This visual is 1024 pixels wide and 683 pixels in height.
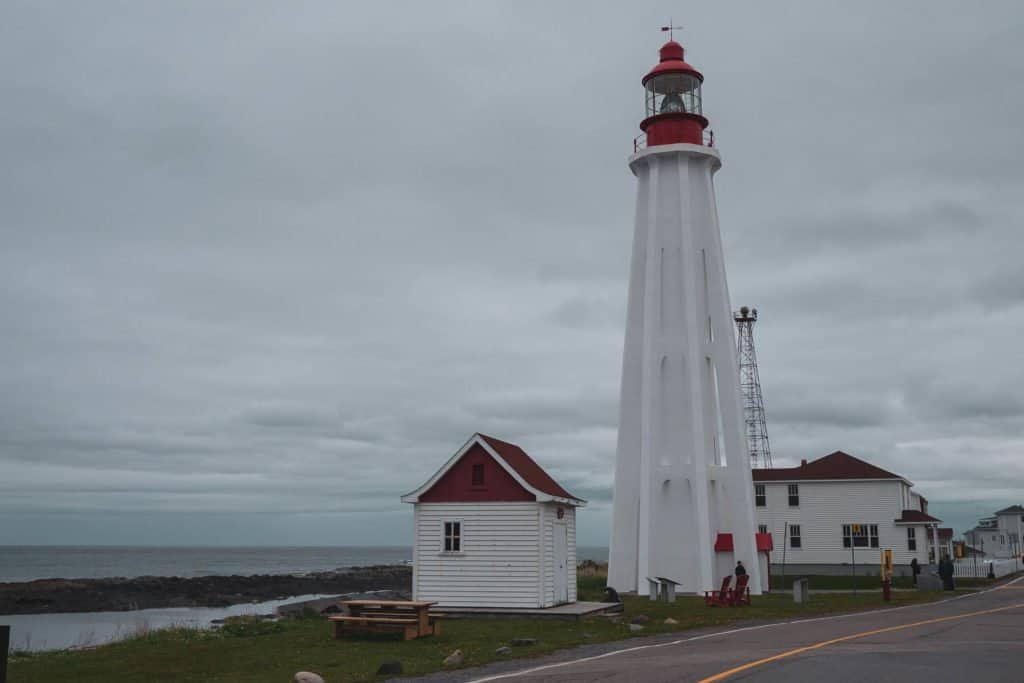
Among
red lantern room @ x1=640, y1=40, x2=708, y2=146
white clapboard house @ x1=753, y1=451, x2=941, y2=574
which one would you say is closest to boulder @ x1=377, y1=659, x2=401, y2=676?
red lantern room @ x1=640, y1=40, x2=708, y2=146

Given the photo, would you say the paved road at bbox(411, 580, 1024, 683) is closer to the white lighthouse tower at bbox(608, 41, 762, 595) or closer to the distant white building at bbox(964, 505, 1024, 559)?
the white lighthouse tower at bbox(608, 41, 762, 595)

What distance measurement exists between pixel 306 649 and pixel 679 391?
21.1m

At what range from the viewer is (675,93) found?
132 ft

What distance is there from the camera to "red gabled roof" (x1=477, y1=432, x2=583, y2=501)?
27844 millimetres

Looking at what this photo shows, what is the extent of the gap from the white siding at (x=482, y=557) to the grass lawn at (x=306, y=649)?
1.16 metres

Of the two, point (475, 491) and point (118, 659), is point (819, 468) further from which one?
point (118, 659)

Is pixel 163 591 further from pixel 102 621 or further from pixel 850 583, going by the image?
pixel 850 583

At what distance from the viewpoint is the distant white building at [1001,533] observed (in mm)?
104250

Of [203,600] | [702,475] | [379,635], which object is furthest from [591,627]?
[203,600]

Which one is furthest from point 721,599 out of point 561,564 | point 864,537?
point 864,537

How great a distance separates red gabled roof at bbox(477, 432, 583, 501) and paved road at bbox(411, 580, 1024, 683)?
305 inches

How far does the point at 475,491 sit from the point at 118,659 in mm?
10817

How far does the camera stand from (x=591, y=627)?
23.5 m

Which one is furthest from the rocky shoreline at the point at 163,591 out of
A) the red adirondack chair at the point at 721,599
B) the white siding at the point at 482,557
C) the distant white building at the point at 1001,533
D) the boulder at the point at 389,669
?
the distant white building at the point at 1001,533
